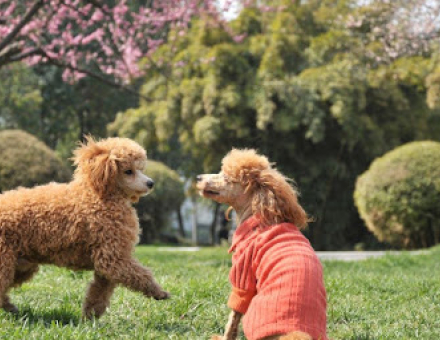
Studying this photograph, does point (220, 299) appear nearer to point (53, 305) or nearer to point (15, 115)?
point (53, 305)

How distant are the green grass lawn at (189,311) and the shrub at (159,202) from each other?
11.2 metres

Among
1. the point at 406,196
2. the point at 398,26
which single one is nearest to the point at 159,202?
the point at 406,196

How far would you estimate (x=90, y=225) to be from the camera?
13.3ft

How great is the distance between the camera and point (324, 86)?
15.7 m

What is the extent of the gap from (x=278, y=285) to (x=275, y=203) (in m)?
0.53

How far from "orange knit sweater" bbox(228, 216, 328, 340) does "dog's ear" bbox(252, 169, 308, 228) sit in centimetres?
6

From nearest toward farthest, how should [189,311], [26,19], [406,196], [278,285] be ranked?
[278,285] → [189,311] → [26,19] → [406,196]

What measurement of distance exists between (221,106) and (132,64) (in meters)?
2.81

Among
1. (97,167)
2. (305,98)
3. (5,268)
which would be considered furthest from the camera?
(305,98)

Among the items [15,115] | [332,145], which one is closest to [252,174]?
[332,145]

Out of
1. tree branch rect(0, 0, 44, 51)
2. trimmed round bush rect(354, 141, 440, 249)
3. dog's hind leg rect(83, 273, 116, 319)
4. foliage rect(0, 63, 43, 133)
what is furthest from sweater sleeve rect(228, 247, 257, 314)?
foliage rect(0, 63, 43, 133)

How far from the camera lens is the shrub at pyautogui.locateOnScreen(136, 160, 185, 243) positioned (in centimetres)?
1756

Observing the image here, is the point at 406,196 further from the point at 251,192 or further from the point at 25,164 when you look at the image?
the point at 251,192

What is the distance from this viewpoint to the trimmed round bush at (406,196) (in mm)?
13547
